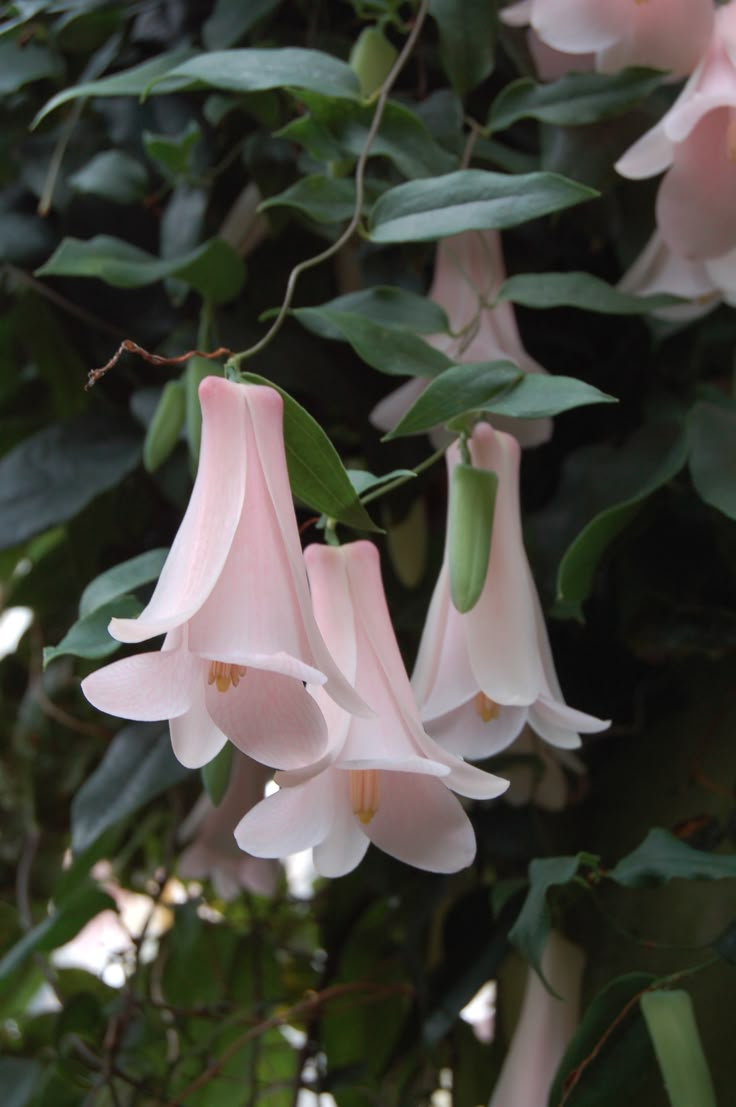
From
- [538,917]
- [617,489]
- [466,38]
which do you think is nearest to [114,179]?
[466,38]

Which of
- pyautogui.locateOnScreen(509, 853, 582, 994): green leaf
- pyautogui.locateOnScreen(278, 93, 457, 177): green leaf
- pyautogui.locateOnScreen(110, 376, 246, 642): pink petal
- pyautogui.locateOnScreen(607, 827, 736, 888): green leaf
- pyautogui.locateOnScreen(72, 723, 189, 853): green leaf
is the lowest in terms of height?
pyautogui.locateOnScreen(607, 827, 736, 888): green leaf

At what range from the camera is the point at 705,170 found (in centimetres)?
44

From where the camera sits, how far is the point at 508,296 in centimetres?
42

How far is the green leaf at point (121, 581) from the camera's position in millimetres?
375

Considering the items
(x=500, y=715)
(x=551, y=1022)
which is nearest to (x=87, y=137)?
(x=500, y=715)

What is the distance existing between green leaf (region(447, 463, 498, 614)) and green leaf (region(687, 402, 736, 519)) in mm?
105

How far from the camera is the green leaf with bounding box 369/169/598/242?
37cm

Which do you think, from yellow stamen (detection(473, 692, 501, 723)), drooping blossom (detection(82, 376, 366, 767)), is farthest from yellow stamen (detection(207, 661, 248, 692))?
yellow stamen (detection(473, 692, 501, 723))

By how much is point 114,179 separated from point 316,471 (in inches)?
10.9

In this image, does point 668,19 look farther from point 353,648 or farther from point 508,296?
point 353,648

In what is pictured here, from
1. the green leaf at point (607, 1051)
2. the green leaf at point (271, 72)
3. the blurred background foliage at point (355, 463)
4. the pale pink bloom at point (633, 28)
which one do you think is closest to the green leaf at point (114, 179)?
the blurred background foliage at point (355, 463)

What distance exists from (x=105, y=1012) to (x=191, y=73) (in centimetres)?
54

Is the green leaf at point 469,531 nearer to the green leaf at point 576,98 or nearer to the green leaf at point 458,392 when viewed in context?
the green leaf at point 458,392

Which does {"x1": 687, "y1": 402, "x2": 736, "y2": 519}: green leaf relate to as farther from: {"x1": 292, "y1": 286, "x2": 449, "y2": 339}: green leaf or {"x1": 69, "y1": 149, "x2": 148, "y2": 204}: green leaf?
{"x1": 69, "y1": 149, "x2": 148, "y2": 204}: green leaf
